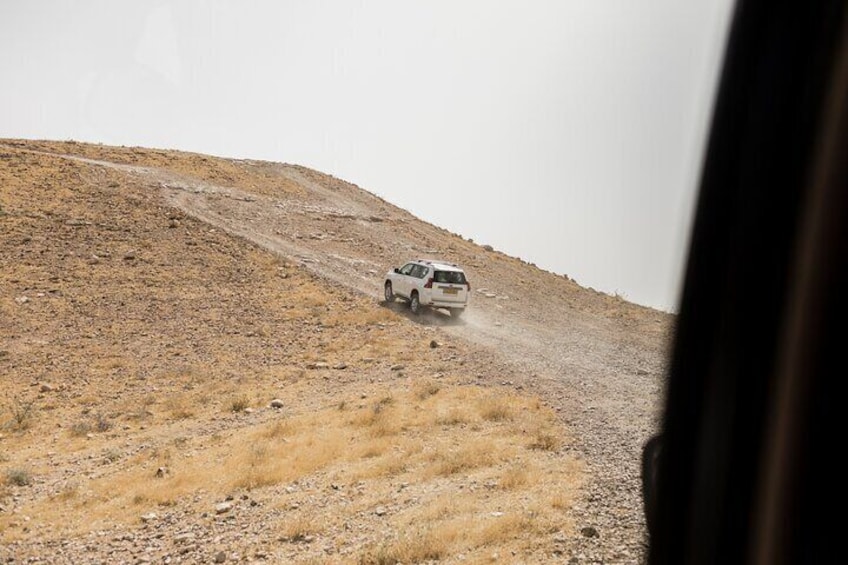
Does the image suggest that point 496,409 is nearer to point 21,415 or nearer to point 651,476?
point 651,476

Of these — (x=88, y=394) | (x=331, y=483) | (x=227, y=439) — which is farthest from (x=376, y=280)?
(x=331, y=483)

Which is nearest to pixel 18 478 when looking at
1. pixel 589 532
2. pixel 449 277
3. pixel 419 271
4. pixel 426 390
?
pixel 426 390

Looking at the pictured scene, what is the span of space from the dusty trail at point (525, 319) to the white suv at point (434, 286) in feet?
2.23

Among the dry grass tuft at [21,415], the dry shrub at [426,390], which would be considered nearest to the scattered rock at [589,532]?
the dry shrub at [426,390]

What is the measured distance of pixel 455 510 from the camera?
323 inches

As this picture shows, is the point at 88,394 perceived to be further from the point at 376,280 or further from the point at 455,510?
the point at 376,280

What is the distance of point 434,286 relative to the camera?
73.2 feet

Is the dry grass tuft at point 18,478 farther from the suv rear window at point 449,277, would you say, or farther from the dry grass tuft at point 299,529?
the suv rear window at point 449,277

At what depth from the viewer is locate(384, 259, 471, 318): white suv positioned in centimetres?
2238

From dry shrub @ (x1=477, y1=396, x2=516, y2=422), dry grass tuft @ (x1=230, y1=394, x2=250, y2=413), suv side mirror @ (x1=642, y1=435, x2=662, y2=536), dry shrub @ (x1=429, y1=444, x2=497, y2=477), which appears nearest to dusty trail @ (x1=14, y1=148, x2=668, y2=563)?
suv side mirror @ (x1=642, y1=435, x2=662, y2=536)

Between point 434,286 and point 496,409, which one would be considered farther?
point 434,286

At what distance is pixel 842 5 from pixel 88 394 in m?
17.1

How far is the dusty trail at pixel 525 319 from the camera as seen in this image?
8.91 metres

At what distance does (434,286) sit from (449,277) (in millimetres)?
753
